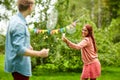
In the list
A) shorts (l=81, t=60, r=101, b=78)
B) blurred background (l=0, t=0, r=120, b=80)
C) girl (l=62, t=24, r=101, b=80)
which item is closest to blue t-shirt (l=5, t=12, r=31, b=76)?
girl (l=62, t=24, r=101, b=80)

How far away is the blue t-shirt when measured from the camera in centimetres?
493

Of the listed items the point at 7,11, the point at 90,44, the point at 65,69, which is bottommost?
the point at 65,69

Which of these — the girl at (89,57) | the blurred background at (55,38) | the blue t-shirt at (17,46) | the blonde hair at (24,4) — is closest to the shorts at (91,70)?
the girl at (89,57)

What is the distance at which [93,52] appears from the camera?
359 inches

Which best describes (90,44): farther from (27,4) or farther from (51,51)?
(51,51)

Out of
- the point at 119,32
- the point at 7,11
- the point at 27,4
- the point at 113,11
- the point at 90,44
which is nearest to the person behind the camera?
the point at 27,4

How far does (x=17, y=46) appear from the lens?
492 cm

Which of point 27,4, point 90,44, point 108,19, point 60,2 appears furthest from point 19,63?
point 108,19

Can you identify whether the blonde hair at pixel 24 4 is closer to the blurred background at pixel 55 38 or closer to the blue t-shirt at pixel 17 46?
the blue t-shirt at pixel 17 46

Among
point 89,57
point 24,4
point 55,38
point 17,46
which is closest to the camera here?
point 17,46

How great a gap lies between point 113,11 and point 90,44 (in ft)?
96.4

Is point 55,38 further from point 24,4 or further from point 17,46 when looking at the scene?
point 17,46

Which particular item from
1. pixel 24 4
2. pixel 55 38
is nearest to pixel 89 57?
pixel 24 4

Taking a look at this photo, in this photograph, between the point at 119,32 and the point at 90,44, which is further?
the point at 119,32
